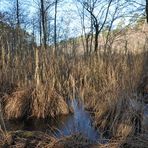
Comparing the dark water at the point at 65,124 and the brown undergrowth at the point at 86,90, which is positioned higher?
the brown undergrowth at the point at 86,90

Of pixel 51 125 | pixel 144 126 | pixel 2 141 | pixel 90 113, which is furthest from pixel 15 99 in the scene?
pixel 144 126

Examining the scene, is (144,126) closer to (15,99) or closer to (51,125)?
(51,125)

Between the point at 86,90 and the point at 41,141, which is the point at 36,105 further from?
the point at 41,141

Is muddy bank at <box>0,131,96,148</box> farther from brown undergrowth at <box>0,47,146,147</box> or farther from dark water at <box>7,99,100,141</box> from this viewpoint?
brown undergrowth at <box>0,47,146,147</box>

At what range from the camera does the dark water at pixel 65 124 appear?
496 cm

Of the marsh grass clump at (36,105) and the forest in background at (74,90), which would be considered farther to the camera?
the marsh grass clump at (36,105)

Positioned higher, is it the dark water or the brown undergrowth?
the brown undergrowth

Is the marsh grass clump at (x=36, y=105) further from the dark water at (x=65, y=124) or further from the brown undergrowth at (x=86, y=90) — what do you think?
the dark water at (x=65, y=124)

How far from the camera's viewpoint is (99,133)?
4984 mm

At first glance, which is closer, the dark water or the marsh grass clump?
the dark water

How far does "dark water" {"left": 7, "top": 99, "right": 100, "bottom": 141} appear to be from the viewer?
496cm

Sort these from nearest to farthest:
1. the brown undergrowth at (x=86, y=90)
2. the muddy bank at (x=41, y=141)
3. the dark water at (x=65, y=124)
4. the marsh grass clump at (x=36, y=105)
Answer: the muddy bank at (x=41, y=141) → the dark water at (x=65, y=124) → the brown undergrowth at (x=86, y=90) → the marsh grass clump at (x=36, y=105)

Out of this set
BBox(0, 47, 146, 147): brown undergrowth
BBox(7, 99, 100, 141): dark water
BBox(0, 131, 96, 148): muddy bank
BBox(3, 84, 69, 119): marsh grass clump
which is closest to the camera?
BBox(0, 131, 96, 148): muddy bank

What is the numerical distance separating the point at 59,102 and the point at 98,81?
1280mm
